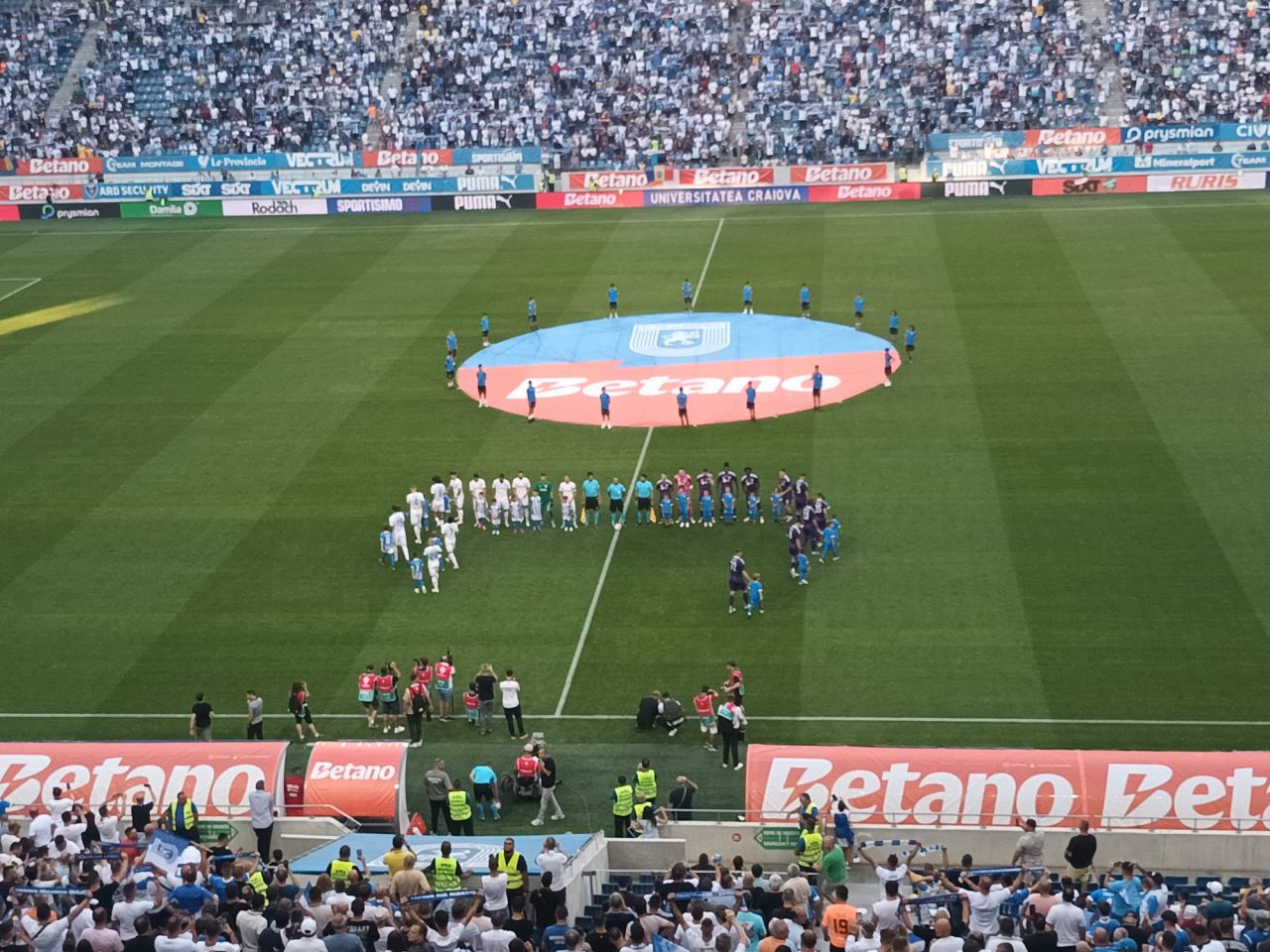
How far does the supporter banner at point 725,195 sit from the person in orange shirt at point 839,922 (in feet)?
166

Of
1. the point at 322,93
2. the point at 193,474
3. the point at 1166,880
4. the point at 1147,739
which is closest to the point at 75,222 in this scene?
the point at 322,93

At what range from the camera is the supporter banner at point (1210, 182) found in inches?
2372

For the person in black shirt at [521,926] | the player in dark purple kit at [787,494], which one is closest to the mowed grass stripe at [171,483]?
the player in dark purple kit at [787,494]

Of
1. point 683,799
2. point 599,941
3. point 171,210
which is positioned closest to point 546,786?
point 683,799

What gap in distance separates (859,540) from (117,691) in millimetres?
14004

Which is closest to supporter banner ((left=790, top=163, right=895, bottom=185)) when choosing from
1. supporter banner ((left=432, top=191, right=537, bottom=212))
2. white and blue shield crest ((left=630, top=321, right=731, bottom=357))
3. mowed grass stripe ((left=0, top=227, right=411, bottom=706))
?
supporter banner ((left=432, top=191, right=537, bottom=212))

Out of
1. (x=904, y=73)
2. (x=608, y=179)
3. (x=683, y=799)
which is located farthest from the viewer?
(x=904, y=73)

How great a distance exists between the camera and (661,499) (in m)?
33.8

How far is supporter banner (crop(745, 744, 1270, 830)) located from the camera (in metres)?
20.9

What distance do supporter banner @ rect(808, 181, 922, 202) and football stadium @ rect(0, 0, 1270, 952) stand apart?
0.40 meters

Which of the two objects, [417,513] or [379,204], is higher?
[379,204]

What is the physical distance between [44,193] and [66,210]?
1210mm

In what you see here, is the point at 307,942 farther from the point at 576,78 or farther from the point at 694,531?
the point at 576,78

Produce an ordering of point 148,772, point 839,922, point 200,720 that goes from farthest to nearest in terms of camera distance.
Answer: point 200,720 < point 148,772 < point 839,922
